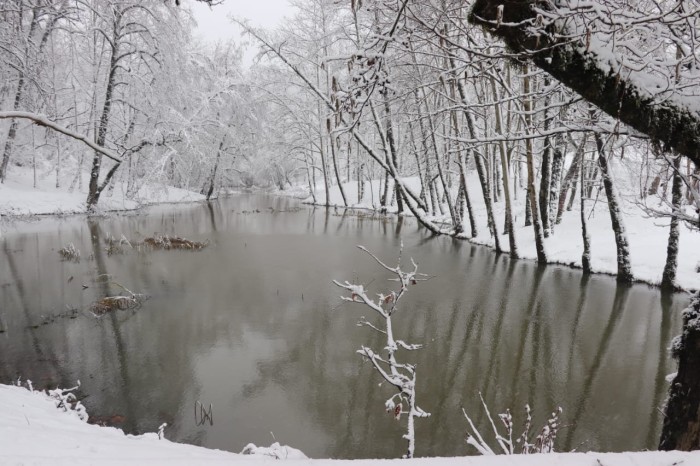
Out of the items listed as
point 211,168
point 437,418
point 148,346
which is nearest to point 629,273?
point 437,418

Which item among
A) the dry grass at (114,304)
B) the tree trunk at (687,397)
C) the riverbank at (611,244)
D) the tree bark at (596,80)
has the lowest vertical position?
the dry grass at (114,304)

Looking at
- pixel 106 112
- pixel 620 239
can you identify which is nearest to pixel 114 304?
pixel 620 239

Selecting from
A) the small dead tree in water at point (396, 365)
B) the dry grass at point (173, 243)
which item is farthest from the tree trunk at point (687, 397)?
the dry grass at point (173, 243)

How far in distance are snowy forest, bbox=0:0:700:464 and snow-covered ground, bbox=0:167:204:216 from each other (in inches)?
7.2

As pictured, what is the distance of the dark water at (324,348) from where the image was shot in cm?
478

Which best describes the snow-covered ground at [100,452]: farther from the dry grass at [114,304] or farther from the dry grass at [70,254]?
the dry grass at [70,254]

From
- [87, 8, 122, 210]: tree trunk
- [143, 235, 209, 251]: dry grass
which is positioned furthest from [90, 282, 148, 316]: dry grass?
[87, 8, 122, 210]: tree trunk

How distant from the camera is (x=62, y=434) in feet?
10.1

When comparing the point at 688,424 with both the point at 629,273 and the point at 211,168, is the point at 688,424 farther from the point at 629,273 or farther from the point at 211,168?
the point at 211,168

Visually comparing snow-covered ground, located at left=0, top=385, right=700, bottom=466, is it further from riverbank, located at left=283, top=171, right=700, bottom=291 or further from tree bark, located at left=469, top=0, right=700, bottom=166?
riverbank, located at left=283, top=171, right=700, bottom=291

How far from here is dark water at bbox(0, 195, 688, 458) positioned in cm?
478

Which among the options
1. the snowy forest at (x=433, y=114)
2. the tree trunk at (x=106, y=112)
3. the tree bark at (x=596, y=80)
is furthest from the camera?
the tree trunk at (x=106, y=112)

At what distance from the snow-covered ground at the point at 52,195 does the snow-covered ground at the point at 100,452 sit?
19224 mm

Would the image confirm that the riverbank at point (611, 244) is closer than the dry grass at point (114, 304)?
No
